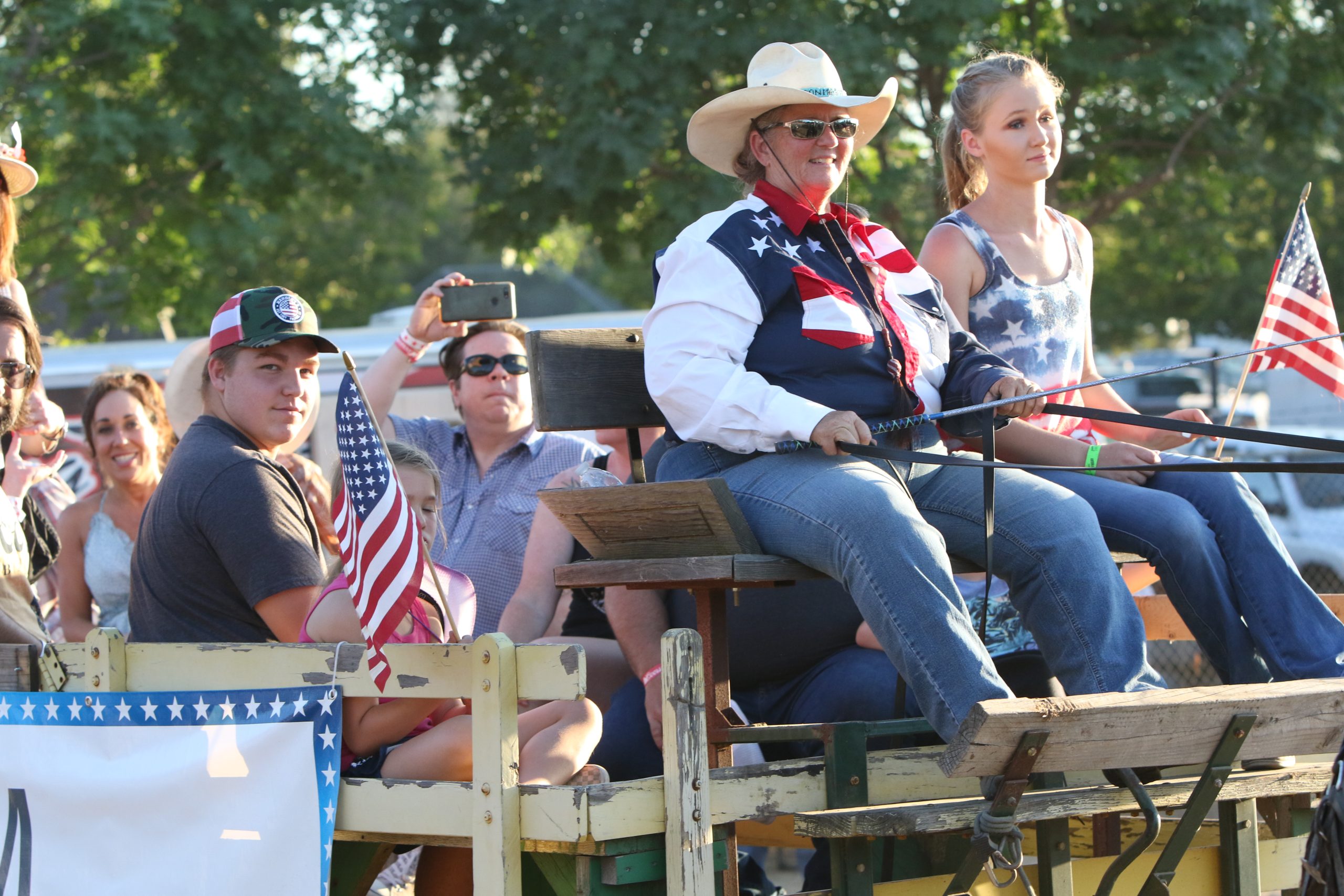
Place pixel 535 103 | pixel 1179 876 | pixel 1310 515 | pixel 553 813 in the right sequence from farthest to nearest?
1. pixel 1310 515
2. pixel 535 103
3. pixel 1179 876
4. pixel 553 813

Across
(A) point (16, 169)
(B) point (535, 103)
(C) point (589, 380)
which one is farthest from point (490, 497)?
(B) point (535, 103)

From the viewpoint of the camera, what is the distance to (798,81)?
367 centimetres

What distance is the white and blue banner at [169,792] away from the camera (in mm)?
3039

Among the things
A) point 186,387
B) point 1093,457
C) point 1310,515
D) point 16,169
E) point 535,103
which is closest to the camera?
point 1093,457

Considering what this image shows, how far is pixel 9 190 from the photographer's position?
4.85m

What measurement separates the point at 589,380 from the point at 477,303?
134 cm

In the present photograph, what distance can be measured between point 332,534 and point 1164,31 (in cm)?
817

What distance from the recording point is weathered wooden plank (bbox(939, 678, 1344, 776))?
8.74ft

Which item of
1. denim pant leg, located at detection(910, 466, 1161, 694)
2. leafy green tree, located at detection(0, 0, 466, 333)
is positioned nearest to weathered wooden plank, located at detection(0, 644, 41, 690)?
denim pant leg, located at detection(910, 466, 1161, 694)

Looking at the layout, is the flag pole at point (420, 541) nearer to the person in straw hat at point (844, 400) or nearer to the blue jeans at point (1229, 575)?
the person in straw hat at point (844, 400)

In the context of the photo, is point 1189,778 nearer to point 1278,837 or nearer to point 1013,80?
point 1278,837

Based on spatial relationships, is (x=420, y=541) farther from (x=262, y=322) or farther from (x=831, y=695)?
(x=831, y=695)

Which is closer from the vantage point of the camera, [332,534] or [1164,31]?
[332,534]

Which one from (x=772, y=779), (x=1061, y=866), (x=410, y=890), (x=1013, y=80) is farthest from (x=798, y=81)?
(x=410, y=890)
